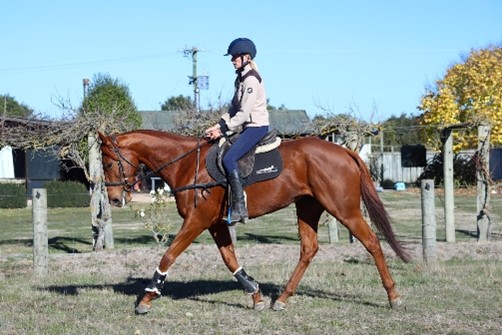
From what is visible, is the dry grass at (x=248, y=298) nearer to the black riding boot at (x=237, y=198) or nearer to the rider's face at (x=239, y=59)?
the black riding boot at (x=237, y=198)

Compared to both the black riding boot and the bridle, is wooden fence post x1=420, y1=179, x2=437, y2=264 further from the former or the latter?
the bridle

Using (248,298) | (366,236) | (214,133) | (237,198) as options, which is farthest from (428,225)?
(214,133)

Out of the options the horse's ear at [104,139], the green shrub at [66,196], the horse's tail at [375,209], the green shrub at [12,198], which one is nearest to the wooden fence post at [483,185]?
the horse's tail at [375,209]

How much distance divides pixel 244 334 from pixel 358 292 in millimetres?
→ 2736

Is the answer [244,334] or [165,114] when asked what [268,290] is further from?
[165,114]

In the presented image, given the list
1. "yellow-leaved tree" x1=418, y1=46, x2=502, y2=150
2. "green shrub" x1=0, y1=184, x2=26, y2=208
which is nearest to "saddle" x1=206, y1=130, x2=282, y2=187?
"green shrub" x1=0, y1=184, x2=26, y2=208

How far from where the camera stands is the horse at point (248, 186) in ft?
29.0

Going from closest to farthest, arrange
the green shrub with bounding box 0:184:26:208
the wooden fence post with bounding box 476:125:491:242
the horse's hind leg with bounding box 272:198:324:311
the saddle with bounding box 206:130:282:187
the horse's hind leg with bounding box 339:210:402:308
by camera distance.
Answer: the saddle with bounding box 206:130:282:187 → the horse's hind leg with bounding box 339:210:402:308 → the horse's hind leg with bounding box 272:198:324:311 → the wooden fence post with bounding box 476:125:491:242 → the green shrub with bounding box 0:184:26:208

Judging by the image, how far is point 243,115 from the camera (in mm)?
8656

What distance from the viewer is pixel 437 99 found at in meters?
40.6

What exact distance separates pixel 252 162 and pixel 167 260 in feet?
4.86

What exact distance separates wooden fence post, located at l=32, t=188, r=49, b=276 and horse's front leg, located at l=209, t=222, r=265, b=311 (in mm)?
3803

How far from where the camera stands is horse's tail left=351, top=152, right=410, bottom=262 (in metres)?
9.44

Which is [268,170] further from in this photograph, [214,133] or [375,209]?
[375,209]
